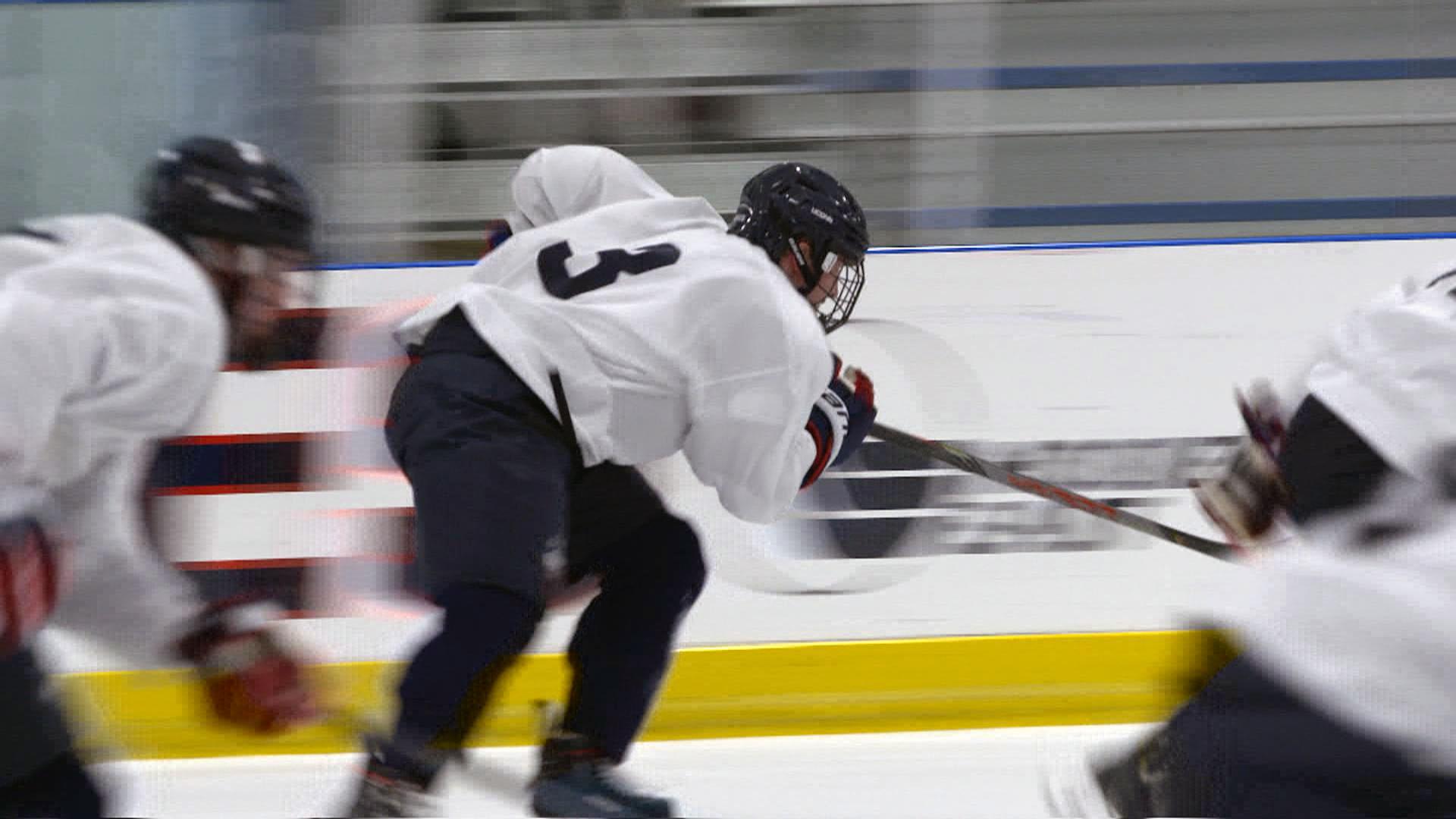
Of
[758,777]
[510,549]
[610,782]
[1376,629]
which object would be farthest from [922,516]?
[1376,629]

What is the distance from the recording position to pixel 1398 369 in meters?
1.77

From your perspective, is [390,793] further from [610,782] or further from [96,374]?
[96,374]

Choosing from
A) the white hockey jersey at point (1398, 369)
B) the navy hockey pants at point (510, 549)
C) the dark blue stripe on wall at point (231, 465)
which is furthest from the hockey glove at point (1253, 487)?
the dark blue stripe on wall at point (231, 465)

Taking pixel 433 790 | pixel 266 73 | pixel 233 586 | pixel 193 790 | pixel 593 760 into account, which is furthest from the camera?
pixel 266 73

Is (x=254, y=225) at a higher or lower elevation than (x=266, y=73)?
higher

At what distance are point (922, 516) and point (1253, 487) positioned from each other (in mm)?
1161

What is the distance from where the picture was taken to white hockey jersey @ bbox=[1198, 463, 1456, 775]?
100cm

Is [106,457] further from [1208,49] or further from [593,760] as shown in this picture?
[1208,49]

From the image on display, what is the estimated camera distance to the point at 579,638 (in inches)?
91.8

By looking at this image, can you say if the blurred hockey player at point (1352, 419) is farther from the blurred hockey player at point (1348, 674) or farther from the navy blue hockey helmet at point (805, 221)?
the navy blue hockey helmet at point (805, 221)

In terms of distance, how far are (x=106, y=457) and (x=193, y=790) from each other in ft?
5.29

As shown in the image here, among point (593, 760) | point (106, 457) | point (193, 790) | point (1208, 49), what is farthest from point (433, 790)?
point (1208, 49)

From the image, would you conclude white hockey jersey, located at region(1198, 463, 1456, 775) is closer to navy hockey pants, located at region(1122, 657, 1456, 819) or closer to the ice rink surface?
navy hockey pants, located at region(1122, 657, 1456, 819)

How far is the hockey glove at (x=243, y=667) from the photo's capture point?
1.66 meters
